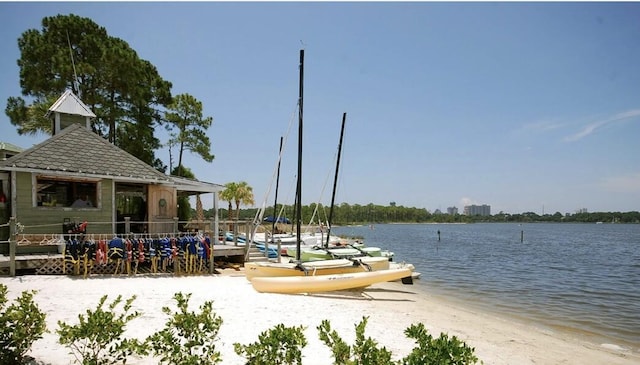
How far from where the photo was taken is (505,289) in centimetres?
1861

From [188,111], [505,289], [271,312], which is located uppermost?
[188,111]

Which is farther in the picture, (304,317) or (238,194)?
(238,194)

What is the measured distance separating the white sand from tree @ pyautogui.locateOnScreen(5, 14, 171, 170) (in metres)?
17.6

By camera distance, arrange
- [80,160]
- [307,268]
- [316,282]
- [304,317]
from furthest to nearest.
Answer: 1. [80,160]
2. [307,268]
3. [316,282]
4. [304,317]

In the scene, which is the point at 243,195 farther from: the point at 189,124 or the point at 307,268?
the point at 307,268

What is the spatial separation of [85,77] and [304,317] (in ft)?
80.1

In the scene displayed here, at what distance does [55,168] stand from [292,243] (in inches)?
637

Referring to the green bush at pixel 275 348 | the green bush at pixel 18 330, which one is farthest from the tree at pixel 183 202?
the green bush at pixel 275 348

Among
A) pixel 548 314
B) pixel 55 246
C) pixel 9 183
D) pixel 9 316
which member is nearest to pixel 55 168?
pixel 9 183

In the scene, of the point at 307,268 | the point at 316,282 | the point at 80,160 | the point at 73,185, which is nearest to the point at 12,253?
the point at 73,185

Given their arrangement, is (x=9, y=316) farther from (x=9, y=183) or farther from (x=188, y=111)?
(x=188, y=111)

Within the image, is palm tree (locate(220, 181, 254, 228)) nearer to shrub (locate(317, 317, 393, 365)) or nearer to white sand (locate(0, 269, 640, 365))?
white sand (locate(0, 269, 640, 365))

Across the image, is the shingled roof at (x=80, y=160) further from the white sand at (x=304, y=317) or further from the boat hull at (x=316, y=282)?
the boat hull at (x=316, y=282)

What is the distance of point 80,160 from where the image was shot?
1400 cm
